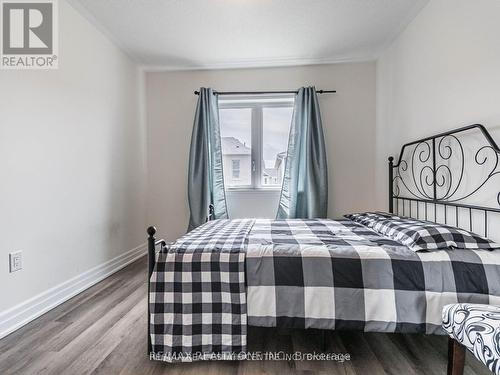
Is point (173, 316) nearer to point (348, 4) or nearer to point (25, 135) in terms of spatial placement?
point (25, 135)

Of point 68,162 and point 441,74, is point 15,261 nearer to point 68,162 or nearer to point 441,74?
point 68,162

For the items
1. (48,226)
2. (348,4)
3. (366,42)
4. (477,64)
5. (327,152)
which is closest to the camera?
(477,64)

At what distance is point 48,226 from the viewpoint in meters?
2.04

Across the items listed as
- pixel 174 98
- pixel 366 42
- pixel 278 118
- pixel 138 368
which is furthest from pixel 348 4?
pixel 138 368

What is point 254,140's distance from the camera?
343 cm

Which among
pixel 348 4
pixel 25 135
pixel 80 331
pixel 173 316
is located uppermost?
pixel 348 4

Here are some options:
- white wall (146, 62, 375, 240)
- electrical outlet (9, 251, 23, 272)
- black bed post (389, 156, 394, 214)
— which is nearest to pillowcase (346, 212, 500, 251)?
black bed post (389, 156, 394, 214)

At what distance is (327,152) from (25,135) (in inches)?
115

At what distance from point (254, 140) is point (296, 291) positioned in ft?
7.66

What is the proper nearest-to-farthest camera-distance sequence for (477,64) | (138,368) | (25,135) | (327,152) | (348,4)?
(138,368), (477,64), (25,135), (348,4), (327,152)

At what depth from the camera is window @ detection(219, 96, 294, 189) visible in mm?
3408

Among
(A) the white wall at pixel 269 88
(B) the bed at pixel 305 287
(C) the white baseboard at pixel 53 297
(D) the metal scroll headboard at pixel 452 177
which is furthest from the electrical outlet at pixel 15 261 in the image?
(D) the metal scroll headboard at pixel 452 177

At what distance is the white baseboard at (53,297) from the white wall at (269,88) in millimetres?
889

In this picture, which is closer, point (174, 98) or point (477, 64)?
point (477, 64)
